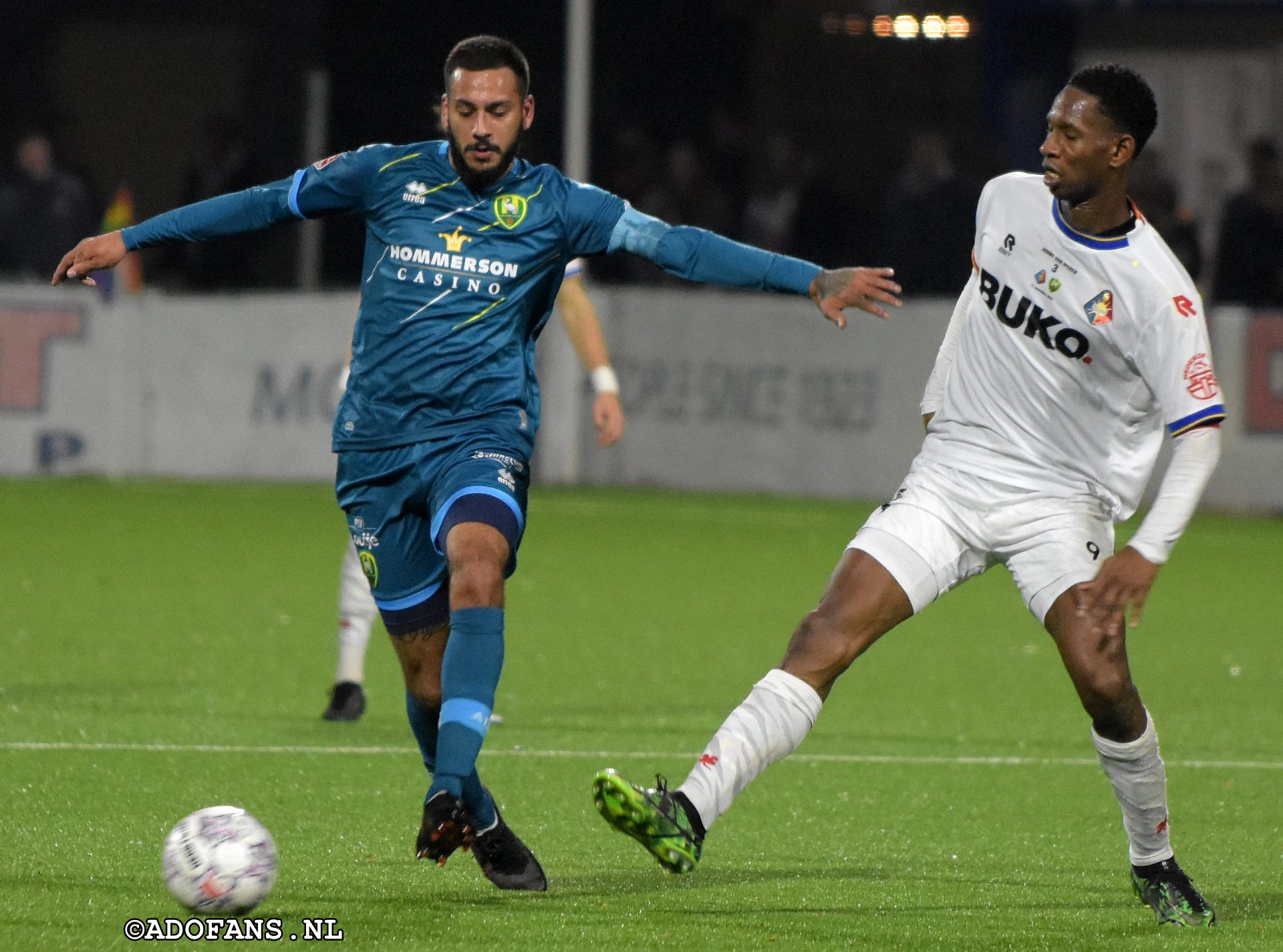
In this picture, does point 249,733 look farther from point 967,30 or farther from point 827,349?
point 967,30

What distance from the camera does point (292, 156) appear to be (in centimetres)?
2923

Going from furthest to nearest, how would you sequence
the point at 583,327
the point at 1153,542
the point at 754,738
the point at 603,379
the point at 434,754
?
the point at 603,379, the point at 583,327, the point at 434,754, the point at 754,738, the point at 1153,542

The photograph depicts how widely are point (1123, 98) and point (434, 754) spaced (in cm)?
234

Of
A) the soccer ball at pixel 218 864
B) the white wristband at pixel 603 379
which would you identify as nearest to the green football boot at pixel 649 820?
the soccer ball at pixel 218 864

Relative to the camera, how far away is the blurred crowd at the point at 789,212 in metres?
18.4

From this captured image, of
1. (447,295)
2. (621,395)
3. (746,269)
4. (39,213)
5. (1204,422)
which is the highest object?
(746,269)

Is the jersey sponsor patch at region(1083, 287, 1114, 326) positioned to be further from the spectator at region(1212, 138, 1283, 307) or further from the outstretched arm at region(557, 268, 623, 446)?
the spectator at region(1212, 138, 1283, 307)

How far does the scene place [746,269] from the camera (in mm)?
5609

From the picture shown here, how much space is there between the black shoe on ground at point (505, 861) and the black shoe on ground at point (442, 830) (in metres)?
0.53

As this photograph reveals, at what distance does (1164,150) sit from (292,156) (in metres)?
11.0

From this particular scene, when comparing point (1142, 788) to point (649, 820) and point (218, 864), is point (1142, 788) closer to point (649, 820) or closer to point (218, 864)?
point (649, 820)

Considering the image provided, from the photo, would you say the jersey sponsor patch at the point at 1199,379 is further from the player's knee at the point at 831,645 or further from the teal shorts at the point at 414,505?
the teal shorts at the point at 414,505

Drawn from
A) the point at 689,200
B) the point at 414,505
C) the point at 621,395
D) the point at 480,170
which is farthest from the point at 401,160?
the point at 689,200

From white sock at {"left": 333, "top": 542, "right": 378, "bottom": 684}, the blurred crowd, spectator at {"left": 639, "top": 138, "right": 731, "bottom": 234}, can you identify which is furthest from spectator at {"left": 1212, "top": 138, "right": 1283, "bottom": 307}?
white sock at {"left": 333, "top": 542, "right": 378, "bottom": 684}
